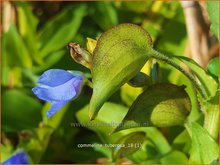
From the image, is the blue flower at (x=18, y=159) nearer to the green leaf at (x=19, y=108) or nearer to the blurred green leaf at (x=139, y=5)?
the green leaf at (x=19, y=108)

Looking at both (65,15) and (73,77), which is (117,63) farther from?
(65,15)

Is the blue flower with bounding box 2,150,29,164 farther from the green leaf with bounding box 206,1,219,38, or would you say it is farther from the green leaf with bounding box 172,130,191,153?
the green leaf with bounding box 206,1,219,38

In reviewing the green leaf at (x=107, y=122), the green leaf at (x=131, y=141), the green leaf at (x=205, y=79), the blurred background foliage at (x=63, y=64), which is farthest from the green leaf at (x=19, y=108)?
the green leaf at (x=205, y=79)

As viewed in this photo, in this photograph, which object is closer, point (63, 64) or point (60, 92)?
point (60, 92)

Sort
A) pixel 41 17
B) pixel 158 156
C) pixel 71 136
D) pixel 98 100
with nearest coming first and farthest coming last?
1. pixel 98 100
2. pixel 158 156
3. pixel 71 136
4. pixel 41 17

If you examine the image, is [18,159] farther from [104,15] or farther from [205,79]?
[104,15]

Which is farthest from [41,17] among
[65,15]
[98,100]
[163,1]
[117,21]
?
[98,100]

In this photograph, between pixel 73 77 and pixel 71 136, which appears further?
pixel 71 136

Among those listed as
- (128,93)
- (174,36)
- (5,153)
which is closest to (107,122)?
(128,93)

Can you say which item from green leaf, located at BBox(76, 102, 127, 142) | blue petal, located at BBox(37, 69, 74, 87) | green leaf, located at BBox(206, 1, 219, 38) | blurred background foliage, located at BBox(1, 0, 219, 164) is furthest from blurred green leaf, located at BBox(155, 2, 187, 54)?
blue petal, located at BBox(37, 69, 74, 87)
